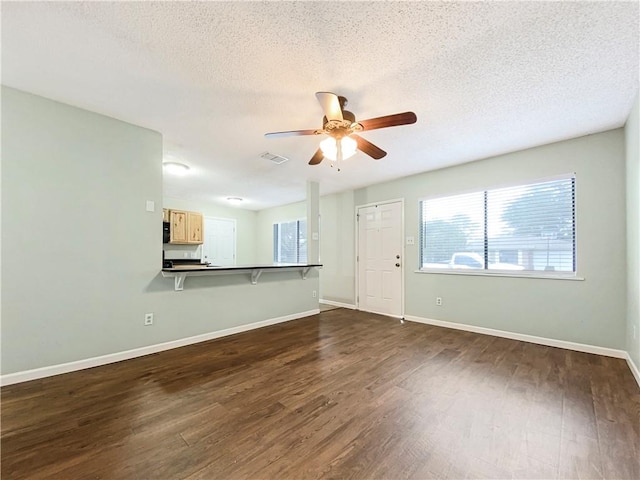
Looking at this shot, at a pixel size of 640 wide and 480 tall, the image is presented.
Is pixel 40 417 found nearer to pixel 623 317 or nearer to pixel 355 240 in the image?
pixel 355 240

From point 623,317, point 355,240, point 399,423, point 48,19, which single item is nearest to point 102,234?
point 48,19

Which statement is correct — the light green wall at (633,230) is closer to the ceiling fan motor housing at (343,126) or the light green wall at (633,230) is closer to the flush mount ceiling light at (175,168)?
the ceiling fan motor housing at (343,126)

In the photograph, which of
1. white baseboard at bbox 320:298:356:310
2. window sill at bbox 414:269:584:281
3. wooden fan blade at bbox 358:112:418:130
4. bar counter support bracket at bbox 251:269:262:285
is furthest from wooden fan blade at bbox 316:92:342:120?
white baseboard at bbox 320:298:356:310

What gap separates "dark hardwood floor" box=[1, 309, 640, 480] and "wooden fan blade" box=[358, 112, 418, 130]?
2.15 meters

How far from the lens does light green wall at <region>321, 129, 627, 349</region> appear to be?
297 centimetres

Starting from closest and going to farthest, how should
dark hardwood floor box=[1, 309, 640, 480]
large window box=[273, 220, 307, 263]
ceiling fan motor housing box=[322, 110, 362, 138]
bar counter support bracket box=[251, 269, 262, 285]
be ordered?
1. dark hardwood floor box=[1, 309, 640, 480]
2. ceiling fan motor housing box=[322, 110, 362, 138]
3. bar counter support bracket box=[251, 269, 262, 285]
4. large window box=[273, 220, 307, 263]

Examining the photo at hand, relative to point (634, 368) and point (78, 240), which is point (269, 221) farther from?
point (634, 368)

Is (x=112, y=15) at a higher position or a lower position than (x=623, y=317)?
higher

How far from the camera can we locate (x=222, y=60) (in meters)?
1.93

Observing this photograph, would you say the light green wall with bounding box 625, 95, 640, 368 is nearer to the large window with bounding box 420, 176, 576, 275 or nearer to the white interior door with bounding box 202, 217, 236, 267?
the large window with bounding box 420, 176, 576, 275

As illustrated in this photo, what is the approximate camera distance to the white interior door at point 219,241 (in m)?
7.27

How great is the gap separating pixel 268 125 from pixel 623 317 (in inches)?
172

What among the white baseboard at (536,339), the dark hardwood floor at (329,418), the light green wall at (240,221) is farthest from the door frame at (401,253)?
the light green wall at (240,221)

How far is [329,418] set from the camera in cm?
183
